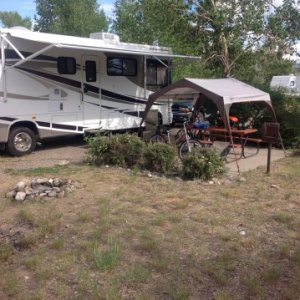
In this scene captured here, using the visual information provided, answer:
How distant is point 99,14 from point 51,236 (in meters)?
38.1

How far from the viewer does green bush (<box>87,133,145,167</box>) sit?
9289 millimetres

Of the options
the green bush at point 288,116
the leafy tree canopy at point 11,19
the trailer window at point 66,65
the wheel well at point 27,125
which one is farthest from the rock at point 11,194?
the leafy tree canopy at point 11,19

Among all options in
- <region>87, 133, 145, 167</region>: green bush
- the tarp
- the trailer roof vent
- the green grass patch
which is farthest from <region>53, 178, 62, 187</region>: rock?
the trailer roof vent

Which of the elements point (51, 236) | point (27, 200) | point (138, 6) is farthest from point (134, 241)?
point (138, 6)

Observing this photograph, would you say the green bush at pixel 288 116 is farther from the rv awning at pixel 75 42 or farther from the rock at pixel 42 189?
the rock at pixel 42 189

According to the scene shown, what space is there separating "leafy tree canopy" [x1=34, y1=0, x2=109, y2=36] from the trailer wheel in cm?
2896

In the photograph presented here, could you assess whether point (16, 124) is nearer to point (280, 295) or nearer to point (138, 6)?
point (138, 6)

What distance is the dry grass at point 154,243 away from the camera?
4332 mm

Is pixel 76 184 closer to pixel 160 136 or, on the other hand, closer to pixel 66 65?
pixel 160 136

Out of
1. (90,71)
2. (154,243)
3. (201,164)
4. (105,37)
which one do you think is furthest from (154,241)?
(105,37)

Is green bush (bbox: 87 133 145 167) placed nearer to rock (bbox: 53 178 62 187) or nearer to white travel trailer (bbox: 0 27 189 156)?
rock (bbox: 53 178 62 187)

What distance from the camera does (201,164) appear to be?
824cm

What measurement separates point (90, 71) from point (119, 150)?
13.1 feet

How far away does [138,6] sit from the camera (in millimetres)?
15336
